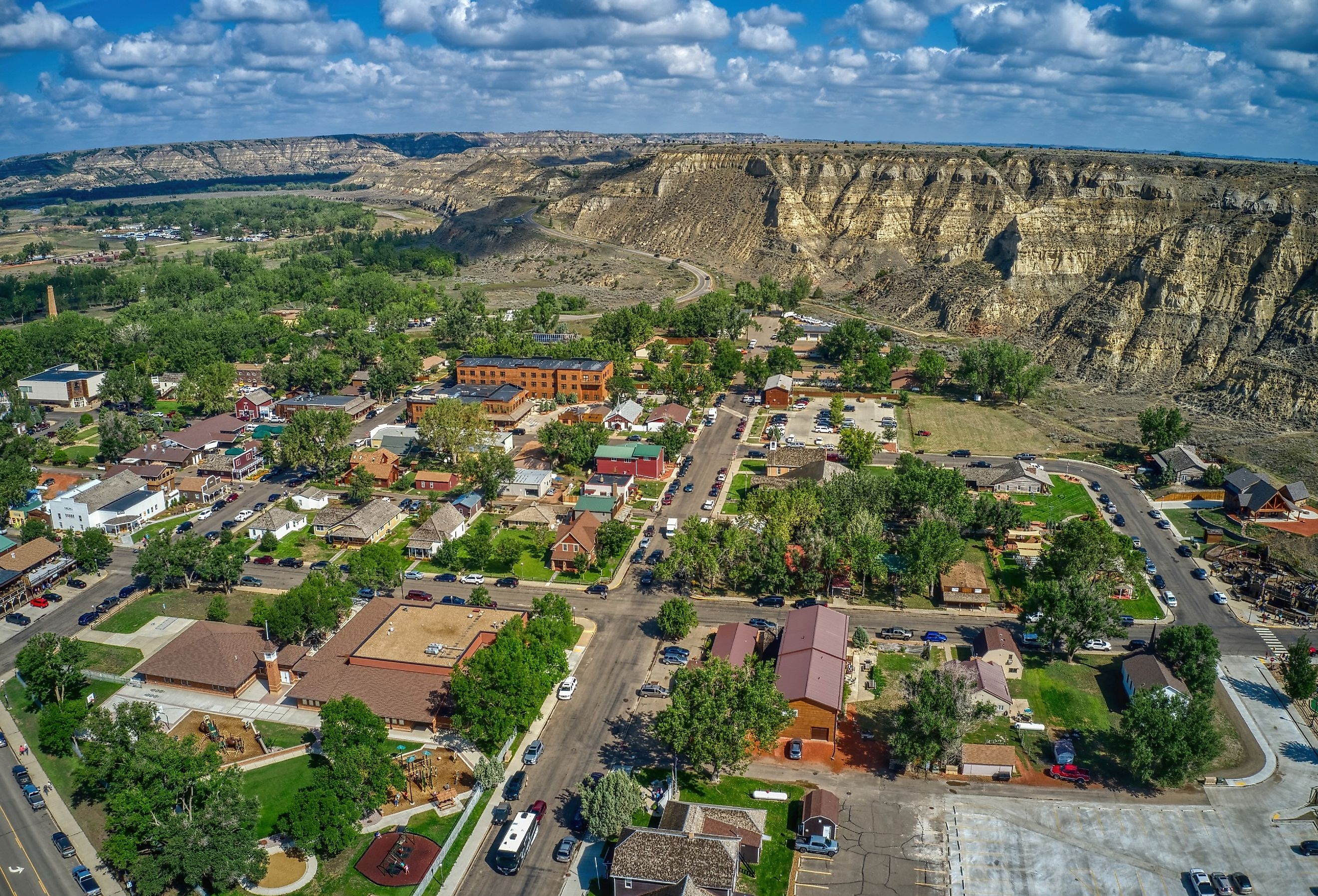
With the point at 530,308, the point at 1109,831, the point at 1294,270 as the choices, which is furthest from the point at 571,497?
A: the point at 1294,270

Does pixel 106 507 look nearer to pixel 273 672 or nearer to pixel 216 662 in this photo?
pixel 216 662

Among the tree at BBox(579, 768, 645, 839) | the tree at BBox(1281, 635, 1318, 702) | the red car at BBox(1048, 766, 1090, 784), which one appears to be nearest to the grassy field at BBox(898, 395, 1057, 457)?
the tree at BBox(1281, 635, 1318, 702)

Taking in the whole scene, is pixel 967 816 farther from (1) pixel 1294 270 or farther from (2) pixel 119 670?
(1) pixel 1294 270

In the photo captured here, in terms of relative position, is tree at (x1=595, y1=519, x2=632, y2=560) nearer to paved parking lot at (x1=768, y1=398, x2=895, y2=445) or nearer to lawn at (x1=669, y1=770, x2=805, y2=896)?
lawn at (x1=669, y1=770, x2=805, y2=896)

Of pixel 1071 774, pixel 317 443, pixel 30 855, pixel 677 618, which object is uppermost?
pixel 317 443

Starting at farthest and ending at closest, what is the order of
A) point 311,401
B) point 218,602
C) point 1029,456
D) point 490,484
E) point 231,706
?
point 311,401 → point 1029,456 → point 490,484 → point 218,602 → point 231,706

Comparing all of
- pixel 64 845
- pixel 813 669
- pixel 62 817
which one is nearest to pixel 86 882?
pixel 64 845

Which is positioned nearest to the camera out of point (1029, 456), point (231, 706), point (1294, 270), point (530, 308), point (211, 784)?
point (211, 784)

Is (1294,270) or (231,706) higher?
(1294,270)
